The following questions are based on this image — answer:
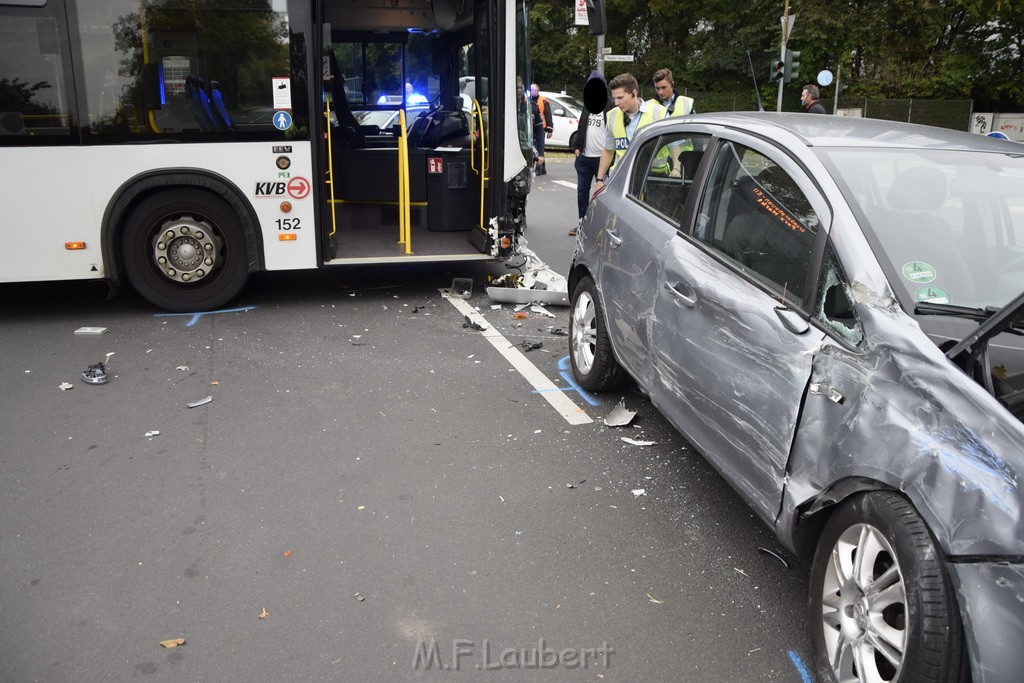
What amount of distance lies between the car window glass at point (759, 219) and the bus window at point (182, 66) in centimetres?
468

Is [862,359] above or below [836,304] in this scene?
below

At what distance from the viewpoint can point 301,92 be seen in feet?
24.8

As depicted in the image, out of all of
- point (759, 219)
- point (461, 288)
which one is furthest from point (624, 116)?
point (759, 219)

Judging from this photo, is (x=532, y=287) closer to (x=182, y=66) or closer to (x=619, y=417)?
(x=619, y=417)

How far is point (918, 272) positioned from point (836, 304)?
314 millimetres

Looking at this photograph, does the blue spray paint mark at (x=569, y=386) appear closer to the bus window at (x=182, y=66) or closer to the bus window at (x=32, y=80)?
the bus window at (x=182, y=66)

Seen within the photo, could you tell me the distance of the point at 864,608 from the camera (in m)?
2.69

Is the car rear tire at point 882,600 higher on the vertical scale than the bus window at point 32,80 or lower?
lower

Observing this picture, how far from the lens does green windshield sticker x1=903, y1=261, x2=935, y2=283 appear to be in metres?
3.04

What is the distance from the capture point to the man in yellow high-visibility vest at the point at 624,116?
8.95 meters

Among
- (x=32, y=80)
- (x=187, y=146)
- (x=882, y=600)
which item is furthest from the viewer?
(x=187, y=146)

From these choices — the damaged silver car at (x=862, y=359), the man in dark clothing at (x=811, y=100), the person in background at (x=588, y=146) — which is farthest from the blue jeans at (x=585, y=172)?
the damaged silver car at (x=862, y=359)

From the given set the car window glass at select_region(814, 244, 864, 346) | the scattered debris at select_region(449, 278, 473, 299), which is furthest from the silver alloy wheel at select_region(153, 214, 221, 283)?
the car window glass at select_region(814, 244, 864, 346)

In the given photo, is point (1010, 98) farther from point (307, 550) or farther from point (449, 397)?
point (307, 550)
